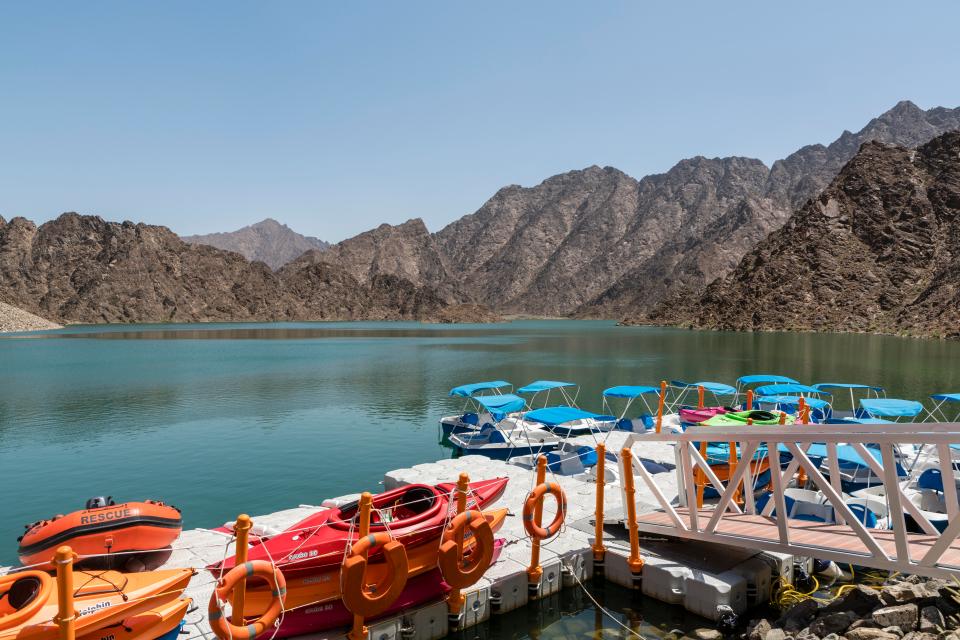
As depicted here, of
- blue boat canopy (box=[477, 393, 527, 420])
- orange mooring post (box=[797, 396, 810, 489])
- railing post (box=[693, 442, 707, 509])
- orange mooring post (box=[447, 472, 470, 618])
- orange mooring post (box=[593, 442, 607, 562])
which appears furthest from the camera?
blue boat canopy (box=[477, 393, 527, 420])

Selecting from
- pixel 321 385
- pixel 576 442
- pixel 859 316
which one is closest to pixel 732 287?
pixel 859 316

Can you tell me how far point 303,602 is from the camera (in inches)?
380

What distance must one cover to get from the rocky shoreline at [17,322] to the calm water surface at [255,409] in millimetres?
91628

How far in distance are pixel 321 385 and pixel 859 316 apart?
127 metres

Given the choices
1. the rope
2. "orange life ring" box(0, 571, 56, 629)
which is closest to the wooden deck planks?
the rope

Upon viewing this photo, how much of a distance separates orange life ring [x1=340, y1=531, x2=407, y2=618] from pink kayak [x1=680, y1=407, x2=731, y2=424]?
51.8 feet

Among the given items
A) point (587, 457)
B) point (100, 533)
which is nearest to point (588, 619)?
point (100, 533)

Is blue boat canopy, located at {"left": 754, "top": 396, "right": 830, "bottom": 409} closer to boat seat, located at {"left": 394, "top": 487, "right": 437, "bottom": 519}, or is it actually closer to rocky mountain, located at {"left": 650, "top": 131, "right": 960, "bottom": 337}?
boat seat, located at {"left": 394, "top": 487, "right": 437, "bottom": 519}

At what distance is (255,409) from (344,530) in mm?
30442

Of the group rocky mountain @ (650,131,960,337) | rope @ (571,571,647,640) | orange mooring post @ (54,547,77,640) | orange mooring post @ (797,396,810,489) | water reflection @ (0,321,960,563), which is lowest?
water reflection @ (0,321,960,563)

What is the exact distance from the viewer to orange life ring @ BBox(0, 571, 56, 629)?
7504 millimetres

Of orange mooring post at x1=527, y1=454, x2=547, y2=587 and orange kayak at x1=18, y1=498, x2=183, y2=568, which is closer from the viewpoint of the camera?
orange kayak at x1=18, y1=498, x2=183, y2=568

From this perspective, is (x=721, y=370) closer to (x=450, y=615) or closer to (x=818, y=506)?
(x=818, y=506)

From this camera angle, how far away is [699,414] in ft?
77.3
